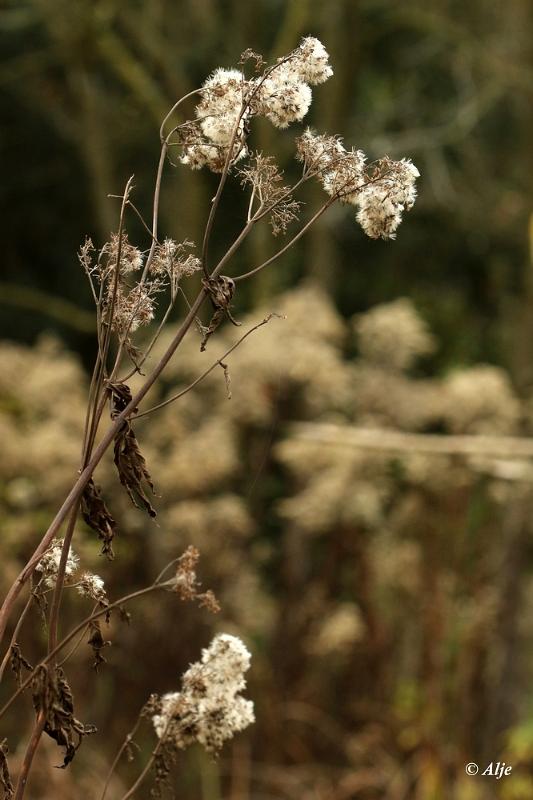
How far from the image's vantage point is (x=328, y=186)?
1367 millimetres

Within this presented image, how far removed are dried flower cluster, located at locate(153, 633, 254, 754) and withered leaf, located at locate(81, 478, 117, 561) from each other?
0.16 metres

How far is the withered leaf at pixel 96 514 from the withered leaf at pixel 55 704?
0.47 feet

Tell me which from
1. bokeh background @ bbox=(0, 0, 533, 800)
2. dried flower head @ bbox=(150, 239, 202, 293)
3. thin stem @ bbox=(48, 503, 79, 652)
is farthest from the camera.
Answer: bokeh background @ bbox=(0, 0, 533, 800)

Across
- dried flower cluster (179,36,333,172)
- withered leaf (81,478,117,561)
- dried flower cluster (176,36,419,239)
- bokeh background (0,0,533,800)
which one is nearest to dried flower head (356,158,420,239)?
dried flower cluster (176,36,419,239)

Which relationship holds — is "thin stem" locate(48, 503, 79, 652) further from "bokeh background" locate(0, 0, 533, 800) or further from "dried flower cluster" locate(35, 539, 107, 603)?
"bokeh background" locate(0, 0, 533, 800)

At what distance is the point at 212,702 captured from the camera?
1316 millimetres

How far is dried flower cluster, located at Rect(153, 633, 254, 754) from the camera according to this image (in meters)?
1.31

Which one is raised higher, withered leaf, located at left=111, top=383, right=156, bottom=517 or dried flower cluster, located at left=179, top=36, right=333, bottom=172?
dried flower cluster, located at left=179, top=36, right=333, bottom=172

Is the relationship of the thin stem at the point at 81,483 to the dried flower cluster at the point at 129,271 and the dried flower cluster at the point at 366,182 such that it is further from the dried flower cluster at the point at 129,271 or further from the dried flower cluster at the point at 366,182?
the dried flower cluster at the point at 366,182

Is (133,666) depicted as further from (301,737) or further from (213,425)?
(213,425)

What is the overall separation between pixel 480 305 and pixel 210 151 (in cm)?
1011

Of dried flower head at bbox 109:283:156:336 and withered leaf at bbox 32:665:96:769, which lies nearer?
withered leaf at bbox 32:665:96:769

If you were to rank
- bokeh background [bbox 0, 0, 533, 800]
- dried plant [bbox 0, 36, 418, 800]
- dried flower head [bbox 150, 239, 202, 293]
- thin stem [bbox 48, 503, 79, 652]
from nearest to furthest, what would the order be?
1. thin stem [bbox 48, 503, 79, 652]
2. dried plant [bbox 0, 36, 418, 800]
3. dried flower head [bbox 150, 239, 202, 293]
4. bokeh background [bbox 0, 0, 533, 800]

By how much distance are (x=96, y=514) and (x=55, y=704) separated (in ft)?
0.67
